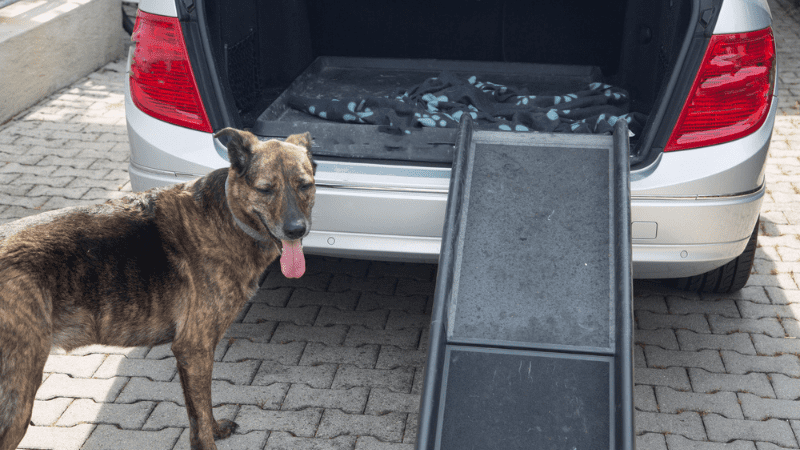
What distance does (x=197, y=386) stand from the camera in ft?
8.75

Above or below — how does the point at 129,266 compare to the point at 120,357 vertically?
above

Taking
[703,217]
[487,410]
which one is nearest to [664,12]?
[703,217]

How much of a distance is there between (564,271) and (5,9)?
652 cm

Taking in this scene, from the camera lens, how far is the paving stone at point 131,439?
284 centimetres

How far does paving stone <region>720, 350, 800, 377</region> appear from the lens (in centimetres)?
331

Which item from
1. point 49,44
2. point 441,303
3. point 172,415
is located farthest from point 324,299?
point 49,44

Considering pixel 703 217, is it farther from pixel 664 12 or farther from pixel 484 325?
pixel 664 12

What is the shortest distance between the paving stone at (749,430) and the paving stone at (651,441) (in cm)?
20

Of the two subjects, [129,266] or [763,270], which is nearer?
[129,266]

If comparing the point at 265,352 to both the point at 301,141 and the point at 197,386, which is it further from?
the point at 301,141

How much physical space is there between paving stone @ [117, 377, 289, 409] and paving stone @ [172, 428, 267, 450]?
0.19 metres

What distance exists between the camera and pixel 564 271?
9.21ft

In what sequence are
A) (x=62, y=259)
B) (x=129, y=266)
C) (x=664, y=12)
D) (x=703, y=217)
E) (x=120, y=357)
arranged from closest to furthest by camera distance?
(x=62, y=259) < (x=129, y=266) < (x=703, y=217) < (x=120, y=357) < (x=664, y=12)

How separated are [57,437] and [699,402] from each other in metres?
2.67
